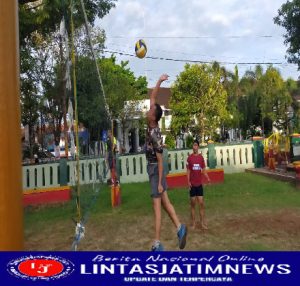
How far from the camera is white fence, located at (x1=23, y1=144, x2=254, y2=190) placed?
14289 millimetres

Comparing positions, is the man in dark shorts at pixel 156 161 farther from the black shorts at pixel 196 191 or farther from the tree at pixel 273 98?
the tree at pixel 273 98

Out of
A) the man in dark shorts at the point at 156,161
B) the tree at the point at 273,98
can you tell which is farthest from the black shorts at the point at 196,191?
the tree at the point at 273,98

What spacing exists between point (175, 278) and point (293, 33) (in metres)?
16.8

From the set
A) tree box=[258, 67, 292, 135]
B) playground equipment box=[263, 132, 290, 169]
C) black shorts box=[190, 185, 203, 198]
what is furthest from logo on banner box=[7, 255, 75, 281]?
tree box=[258, 67, 292, 135]

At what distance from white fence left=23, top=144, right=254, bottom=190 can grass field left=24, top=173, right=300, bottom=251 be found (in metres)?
1.40

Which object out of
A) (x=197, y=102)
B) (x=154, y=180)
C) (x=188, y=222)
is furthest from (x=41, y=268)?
(x=197, y=102)

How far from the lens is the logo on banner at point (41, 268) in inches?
130

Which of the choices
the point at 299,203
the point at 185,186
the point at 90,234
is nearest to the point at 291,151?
the point at 185,186

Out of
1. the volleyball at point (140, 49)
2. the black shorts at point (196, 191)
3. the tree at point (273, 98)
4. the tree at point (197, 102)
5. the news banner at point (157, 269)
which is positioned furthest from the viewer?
the tree at point (273, 98)

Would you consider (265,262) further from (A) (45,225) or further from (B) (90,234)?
(A) (45,225)

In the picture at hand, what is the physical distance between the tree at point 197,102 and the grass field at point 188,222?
73.6 feet

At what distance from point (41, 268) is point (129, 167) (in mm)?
12737

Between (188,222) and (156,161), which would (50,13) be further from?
(156,161)

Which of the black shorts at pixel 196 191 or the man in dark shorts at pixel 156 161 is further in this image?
the black shorts at pixel 196 191
